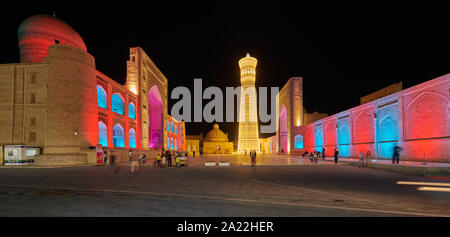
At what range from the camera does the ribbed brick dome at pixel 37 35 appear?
25375 millimetres

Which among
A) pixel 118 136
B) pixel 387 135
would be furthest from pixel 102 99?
pixel 387 135

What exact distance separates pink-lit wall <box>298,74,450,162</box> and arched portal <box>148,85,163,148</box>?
26.7m

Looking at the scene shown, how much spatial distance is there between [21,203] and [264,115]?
6150cm

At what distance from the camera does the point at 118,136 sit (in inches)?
1094

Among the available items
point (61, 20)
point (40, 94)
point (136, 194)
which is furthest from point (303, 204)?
point (61, 20)

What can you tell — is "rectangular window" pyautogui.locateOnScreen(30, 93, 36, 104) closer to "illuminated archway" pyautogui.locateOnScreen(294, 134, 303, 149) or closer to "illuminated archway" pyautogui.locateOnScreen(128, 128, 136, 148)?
"illuminated archway" pyautogui.locateOnScreen(128, 128, 136, 148)

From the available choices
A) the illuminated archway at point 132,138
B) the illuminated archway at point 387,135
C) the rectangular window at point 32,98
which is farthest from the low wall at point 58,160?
the illuminated archway at point 387,135

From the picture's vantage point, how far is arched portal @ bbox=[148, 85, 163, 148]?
1585 inches

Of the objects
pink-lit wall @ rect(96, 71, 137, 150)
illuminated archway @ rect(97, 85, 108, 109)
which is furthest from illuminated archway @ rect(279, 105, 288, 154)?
illuminated archway @ rect(97, 85, 108, 109)

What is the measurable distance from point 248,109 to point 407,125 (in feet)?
143

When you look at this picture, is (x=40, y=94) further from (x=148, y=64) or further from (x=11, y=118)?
(x=148, y=64)

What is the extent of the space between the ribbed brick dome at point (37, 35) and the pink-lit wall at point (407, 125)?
92.8 feet

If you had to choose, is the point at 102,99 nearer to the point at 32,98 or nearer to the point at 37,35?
the point at 32,98

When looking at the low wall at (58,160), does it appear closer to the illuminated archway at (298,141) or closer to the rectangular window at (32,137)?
the rectangular window at (32,137)
